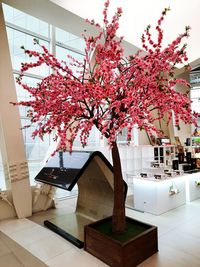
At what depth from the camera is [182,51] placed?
2121 millimetres

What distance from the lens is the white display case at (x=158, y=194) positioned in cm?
407

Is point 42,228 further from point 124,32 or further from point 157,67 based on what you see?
point 124,32

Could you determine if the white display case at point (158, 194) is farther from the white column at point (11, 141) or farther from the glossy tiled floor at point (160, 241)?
the white column at point (11, 141)

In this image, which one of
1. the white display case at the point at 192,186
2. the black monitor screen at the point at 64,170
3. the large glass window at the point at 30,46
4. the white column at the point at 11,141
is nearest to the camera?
the black monitor screen at the point at 64,170

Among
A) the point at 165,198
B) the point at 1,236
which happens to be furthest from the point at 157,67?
the point at 1,236

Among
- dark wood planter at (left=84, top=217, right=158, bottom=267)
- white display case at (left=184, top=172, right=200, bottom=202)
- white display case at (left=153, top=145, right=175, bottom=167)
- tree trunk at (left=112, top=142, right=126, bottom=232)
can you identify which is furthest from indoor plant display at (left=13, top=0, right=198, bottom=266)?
white display case at (left=153, top=145, right=175, bottom=167)

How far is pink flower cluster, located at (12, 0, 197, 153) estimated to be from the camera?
2160 mm

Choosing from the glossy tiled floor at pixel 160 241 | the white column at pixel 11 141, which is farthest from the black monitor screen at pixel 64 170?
the glossy tiled floor at pixel 160 241

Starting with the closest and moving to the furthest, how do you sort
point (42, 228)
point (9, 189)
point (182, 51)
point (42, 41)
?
point (182, 51) → point (42, 228) → point (9, 189) → point (42, 41)

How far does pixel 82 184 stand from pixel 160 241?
1.84 meters

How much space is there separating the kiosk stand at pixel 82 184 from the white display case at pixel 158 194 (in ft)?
3.08

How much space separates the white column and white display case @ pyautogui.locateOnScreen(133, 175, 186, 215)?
229 centimetres

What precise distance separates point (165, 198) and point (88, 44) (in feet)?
10.9

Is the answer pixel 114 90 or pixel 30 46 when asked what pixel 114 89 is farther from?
pixel 30 46
